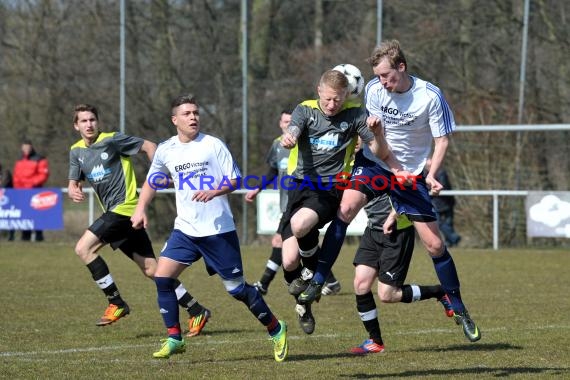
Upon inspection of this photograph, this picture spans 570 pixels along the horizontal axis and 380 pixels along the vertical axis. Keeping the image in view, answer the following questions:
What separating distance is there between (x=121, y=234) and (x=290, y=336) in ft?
5.92

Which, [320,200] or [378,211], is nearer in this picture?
[320,200]

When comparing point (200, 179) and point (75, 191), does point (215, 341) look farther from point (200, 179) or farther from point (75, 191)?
point (75, 191)

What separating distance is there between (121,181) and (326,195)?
233 cm

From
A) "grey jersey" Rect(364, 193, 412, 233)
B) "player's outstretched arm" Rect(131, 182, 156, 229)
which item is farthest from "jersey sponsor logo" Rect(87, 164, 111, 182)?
"grey jersey" Rect(364, 193, 412, 233)

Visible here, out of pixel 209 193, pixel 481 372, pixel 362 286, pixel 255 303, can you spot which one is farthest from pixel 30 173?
pixel 481 372

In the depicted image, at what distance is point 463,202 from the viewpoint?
19375 millimetres

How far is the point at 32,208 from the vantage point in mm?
20203

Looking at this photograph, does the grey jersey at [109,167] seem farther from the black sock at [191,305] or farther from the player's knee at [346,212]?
the player's knee at [346,212]

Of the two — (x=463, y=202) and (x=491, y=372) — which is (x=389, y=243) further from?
(x=463, y=202)

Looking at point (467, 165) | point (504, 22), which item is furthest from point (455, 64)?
point (467, 165)

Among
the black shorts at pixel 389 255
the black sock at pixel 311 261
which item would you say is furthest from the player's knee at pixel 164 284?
the black shorts at pixel 389 255

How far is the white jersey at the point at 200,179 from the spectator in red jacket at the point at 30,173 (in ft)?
46.3

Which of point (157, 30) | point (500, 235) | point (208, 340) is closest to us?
point (208, 340)

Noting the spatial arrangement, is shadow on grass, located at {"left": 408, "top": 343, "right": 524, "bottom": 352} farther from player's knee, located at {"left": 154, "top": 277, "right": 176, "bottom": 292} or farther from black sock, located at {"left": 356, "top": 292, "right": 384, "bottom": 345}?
player's knee, located at {"left": 154, "top": 277, "right": 176, "bottom": 292}
